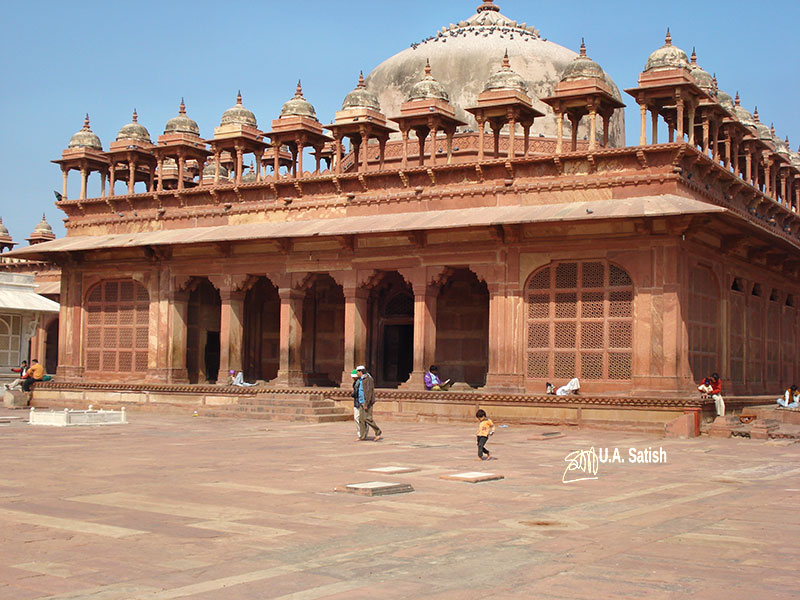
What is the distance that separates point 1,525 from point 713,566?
5.18 m

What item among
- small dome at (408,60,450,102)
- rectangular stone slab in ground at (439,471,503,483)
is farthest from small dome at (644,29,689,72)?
rectangular stone slab in ground at (439,471,503,483)

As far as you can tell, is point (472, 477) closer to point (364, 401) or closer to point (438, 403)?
point (364, 401)

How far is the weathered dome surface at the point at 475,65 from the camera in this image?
102 feet

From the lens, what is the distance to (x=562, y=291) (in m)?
21.3

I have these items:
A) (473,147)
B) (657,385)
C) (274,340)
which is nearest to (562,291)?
(657,385)

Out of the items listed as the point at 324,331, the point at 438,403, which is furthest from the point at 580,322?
the point at 324,331

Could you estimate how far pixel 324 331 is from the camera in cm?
2808

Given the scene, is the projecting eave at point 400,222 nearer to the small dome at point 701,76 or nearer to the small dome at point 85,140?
the small dome at point 85,140

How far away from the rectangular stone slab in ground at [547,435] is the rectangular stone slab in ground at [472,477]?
21.4 ft

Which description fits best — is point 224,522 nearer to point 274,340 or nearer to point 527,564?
point 527,564

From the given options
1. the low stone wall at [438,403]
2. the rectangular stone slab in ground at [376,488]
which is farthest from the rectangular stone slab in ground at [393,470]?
the low stone wall at [438,403]

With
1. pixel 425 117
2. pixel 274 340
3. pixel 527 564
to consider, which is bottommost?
pixel 527 564

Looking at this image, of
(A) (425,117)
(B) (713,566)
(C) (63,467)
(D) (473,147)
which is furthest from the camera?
(D) (473,147)
